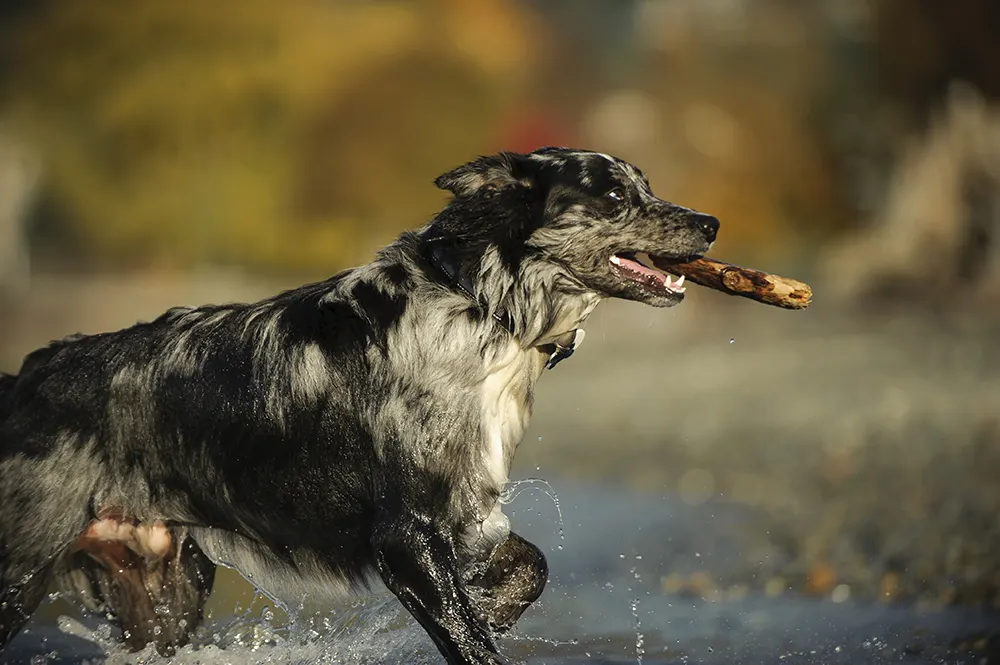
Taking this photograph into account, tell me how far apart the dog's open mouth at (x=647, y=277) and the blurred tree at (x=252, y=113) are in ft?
→ 34.8

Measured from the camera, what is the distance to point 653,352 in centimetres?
1320

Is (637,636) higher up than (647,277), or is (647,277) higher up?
(647,277)

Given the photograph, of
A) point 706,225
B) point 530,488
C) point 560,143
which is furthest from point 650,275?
point 560,143

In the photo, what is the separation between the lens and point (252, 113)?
14.9m

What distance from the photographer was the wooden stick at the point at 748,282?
4.13m

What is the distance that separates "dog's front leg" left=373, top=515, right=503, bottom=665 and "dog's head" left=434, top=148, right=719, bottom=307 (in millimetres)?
896

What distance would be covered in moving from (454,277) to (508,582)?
104 centimetres

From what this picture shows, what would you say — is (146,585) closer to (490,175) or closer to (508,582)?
(508,582)

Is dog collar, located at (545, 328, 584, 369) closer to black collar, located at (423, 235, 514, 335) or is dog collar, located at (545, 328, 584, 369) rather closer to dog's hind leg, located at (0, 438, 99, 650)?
black collar, located at (423, 235, 514, 335)

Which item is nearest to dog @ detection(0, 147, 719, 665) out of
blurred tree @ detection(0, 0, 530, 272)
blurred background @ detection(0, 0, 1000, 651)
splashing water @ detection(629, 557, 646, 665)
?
splashing water @ detection(629, 557, 646, 665)

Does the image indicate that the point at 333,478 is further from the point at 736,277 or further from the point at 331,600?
the point at 736,277

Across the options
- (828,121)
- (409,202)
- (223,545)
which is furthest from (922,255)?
(223,545)

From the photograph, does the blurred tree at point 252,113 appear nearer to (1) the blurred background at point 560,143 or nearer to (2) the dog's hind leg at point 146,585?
(1) the blurred background at point 560,143

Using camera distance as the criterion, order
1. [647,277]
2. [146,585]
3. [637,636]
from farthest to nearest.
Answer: [637,636] → [146,585] → [647,277]
